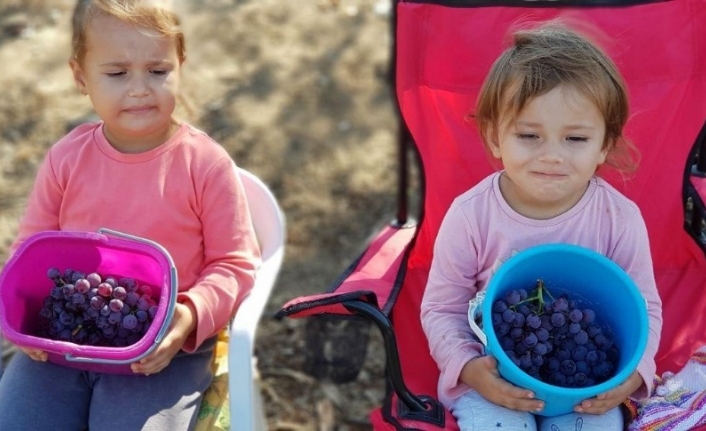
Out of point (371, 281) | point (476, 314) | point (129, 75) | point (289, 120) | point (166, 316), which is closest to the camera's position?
point (166, 316)

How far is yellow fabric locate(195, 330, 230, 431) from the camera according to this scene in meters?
2.00

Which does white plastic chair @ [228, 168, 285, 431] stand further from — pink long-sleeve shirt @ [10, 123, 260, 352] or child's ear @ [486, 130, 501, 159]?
child's ear @ [486, 130, 501, 159]

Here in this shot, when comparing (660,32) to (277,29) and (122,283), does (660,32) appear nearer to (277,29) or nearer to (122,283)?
(122,283)

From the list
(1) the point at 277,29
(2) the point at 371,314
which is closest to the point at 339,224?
(1) the point at 277,29

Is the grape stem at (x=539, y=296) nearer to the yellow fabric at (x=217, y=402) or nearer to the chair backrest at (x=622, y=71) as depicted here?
the chair backrest at (x=622, y=71)

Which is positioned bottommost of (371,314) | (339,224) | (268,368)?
(268,368)

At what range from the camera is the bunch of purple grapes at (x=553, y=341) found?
180cm

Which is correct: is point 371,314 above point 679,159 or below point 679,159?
below

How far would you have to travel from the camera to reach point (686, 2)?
2312 millimetres

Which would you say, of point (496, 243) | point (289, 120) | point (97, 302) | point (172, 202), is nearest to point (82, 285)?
point (97, 302)

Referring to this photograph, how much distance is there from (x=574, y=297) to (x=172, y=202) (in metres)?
0.94

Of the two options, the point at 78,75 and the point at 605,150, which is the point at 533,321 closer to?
the point at 605,150

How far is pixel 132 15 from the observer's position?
1.96 meters

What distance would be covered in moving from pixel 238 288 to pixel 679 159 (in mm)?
1186
